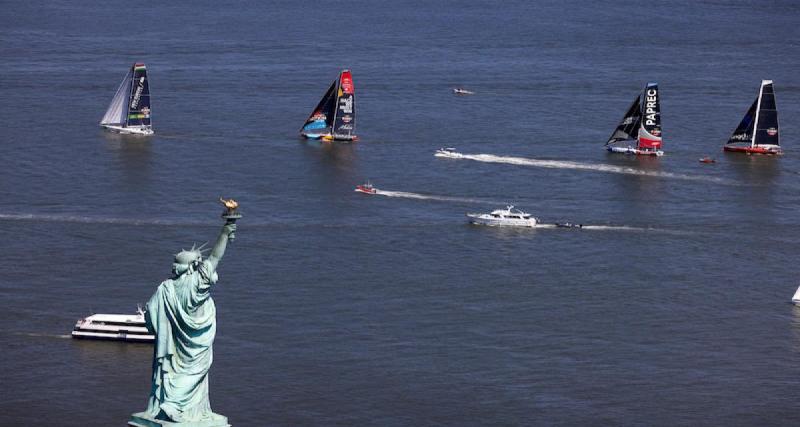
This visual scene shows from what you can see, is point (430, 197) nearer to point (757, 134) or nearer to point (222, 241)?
point (757, 134)

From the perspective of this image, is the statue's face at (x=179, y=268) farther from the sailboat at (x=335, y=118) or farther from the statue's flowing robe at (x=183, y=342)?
the sailboat at (x=335, y=118)

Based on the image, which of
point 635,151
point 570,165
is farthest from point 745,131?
point 570,165

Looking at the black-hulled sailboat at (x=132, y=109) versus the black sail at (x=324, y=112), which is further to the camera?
the black sail at (x=324, y=112)

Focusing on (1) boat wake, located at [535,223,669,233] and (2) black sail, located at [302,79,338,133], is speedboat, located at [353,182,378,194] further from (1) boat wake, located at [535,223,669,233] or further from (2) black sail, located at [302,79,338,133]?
(2) black sail, located at [302,79,338,133]

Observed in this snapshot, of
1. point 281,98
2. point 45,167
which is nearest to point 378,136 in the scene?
point 281,98

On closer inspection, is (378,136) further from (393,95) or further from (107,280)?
(107,280)

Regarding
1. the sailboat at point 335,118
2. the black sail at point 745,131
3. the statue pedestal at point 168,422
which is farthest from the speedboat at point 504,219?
the statue pedestal at point 168,422
